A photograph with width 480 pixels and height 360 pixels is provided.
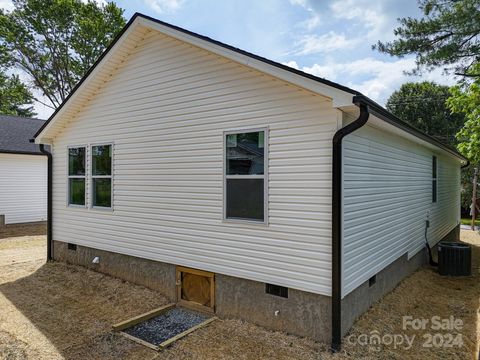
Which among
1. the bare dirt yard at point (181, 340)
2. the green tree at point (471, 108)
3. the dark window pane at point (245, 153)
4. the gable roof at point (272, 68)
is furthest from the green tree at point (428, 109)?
the dark window pane at point (245, 153)

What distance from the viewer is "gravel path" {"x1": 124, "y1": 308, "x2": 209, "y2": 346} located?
4.33m

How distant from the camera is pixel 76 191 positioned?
7621 mm

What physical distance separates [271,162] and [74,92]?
5.10 m

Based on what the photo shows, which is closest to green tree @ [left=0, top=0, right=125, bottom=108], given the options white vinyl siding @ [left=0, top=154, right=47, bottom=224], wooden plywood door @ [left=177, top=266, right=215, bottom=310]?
white vinyl siding @ [left=0, top=154, right=47, bottom=224]

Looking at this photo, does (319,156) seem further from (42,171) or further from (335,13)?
(42,171)

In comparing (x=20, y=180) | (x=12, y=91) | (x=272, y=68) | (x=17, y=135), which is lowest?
(x=20, y=180)

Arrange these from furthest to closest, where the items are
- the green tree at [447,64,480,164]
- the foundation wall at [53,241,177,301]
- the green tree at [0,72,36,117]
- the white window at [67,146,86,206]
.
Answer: the green tree at [0,72,36,117] → the green tree at [447,64,480,164] → the white window at [67,146,86,206] → the foundation wall at [53,241,177,301]

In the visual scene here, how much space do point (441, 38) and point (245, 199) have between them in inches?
350

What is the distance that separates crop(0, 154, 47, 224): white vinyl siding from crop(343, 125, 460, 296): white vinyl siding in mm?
14580

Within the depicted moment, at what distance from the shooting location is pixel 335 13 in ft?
27.3

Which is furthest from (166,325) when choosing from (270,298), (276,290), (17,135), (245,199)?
(17,135)

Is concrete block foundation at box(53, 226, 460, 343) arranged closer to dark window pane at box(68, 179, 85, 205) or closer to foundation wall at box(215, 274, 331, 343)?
foundation wall at box(215, 274, 331, 343)

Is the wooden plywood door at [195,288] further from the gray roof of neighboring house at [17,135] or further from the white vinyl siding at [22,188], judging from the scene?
the white vinyl siding at [22,188]

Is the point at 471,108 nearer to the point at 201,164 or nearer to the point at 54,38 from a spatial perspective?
the point at 201,164
